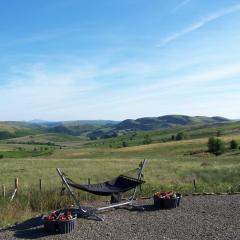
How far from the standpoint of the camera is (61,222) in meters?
11.8

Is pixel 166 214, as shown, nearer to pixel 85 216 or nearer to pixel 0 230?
pixel 85 216

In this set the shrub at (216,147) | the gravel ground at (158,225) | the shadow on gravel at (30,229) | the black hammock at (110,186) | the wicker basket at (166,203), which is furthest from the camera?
the shrub at (216,147)

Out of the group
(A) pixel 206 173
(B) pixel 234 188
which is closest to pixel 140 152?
(A) pixel 206 173

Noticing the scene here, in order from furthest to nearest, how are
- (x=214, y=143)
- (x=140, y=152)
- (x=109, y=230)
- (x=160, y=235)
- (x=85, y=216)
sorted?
(x=140, y=152) < (x=214, y=143) < (x=85, y=216) < (x=109, y=230) < (x=160, y=235)

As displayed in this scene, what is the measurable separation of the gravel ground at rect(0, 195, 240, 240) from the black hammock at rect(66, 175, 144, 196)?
0.66m

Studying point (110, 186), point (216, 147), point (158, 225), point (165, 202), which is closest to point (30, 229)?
point (158, 225)

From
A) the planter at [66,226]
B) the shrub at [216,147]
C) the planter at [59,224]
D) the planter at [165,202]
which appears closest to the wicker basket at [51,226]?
the planter at [59,224]

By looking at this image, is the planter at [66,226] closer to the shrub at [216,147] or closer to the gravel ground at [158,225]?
the gravel ground at [158,225]

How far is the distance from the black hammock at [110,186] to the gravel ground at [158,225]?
662 mm

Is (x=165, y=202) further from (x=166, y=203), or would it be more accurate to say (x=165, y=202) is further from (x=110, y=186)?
(x=110, y=186)

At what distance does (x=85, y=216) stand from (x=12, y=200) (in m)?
3.33

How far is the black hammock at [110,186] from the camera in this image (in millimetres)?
13956

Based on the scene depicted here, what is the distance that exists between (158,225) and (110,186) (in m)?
3.31

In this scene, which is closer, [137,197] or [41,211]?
[41,211]
